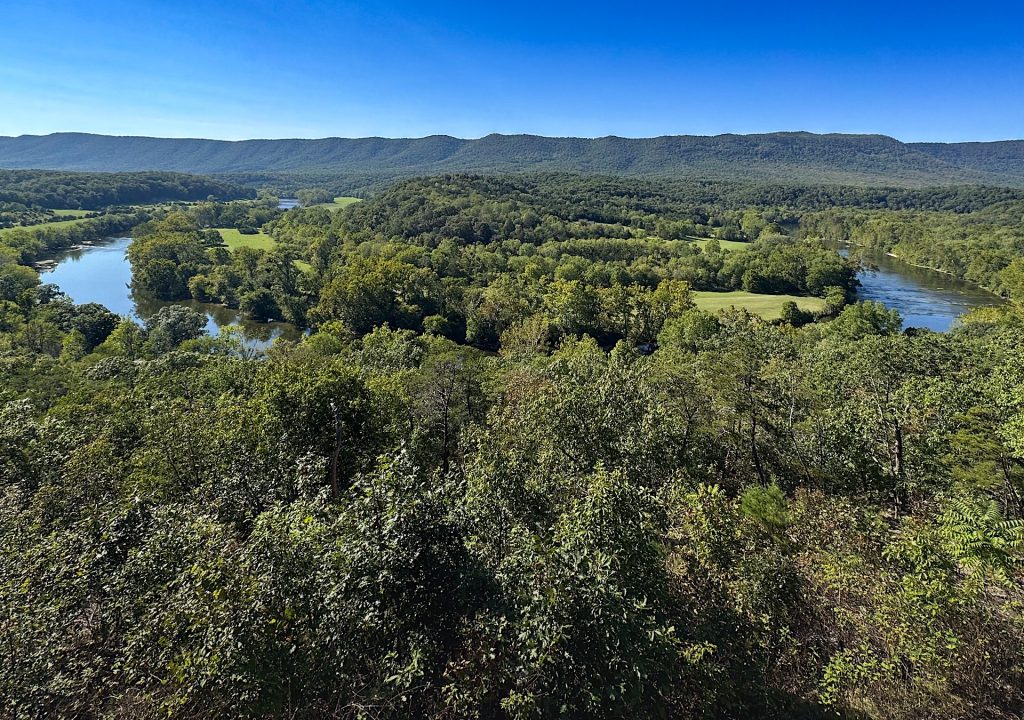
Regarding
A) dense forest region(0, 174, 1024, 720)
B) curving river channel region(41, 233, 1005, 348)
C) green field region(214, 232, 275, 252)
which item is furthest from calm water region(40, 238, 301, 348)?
dense forest region(0, 174, 1024, 720)

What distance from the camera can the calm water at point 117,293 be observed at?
65.1m

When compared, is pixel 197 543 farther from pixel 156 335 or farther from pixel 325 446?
pixel 156 335

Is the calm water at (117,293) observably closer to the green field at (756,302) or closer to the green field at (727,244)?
the green field at (756,302)

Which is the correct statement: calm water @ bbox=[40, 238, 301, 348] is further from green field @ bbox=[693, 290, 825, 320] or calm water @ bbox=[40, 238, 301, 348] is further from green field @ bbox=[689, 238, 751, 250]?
green field @ bbox=[689, 238, 751, 250]

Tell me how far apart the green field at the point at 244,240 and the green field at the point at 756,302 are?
85.4m

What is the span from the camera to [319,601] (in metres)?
6.93

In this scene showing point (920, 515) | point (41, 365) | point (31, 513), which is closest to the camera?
point (31, 513)

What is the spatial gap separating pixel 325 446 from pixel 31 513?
296 inches

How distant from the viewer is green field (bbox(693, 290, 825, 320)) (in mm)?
65438

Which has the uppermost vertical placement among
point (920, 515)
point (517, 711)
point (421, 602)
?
point (421, 602)

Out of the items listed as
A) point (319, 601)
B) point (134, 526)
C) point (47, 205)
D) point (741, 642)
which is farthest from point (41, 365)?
point (47, 205)

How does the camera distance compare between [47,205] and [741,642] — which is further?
[47,205]

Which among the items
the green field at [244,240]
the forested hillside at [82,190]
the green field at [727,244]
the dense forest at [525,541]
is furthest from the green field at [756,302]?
the forested hillside at [82,190]

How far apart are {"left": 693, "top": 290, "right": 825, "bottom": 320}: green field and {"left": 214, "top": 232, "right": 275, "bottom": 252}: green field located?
8542 cm
